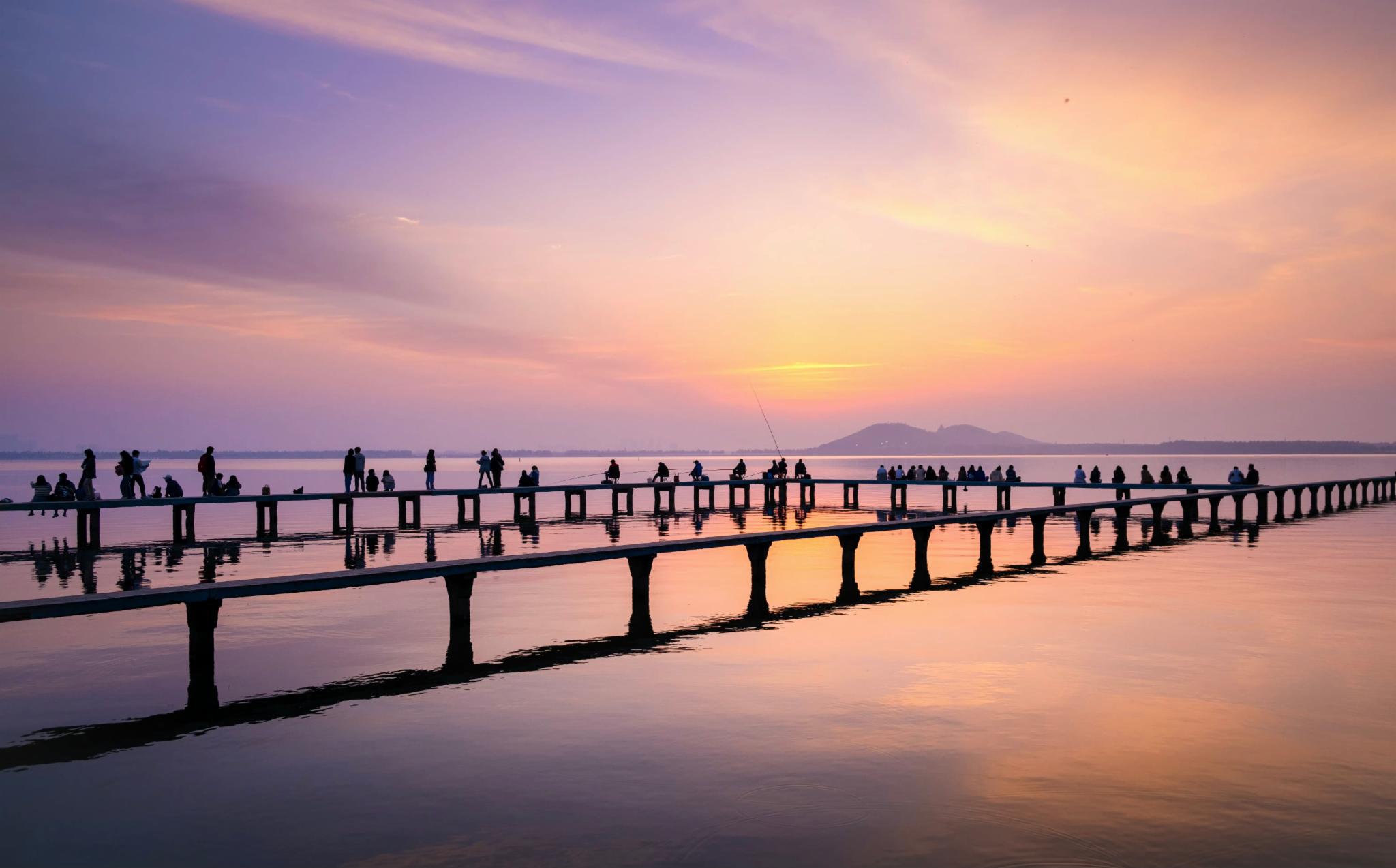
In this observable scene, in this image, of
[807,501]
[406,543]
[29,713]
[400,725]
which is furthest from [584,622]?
[807,501]

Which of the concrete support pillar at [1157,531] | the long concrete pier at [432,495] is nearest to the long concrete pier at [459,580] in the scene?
the concrete support pillar at [1157,531]

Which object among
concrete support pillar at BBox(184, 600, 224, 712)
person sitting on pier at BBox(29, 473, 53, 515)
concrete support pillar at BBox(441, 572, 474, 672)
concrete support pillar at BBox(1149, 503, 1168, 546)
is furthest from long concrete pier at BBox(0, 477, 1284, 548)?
concrete support pillar at BBox(184, 600, 224, 712)

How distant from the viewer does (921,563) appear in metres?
24.7

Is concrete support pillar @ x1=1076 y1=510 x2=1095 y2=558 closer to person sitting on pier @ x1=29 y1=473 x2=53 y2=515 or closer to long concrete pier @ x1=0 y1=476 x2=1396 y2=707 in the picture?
long concrete pier @ x1=0 y1=476 x2=1396 y2=707

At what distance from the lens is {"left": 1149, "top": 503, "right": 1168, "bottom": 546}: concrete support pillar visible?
3309cm

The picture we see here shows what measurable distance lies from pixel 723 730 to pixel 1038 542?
66.7ft

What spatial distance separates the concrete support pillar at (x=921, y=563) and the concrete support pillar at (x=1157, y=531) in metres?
11.5

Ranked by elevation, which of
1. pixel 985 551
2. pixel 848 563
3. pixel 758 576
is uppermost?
pixel 758 576

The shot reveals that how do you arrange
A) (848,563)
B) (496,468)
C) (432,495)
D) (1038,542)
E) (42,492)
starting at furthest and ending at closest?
(432,495), (496,468), (42,492), (1038,542), (848,563)

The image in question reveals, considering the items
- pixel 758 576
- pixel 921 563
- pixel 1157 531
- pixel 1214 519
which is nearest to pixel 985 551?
pixel 921 563

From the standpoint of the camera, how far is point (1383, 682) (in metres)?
12.9

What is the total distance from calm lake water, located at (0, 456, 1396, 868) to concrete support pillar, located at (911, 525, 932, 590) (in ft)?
6.77

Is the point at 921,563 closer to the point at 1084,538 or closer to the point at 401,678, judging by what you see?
the point at 1084,538

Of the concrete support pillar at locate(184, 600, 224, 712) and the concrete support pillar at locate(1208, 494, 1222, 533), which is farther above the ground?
the concrete support pillar at locate(184, 600, 224, 712)
